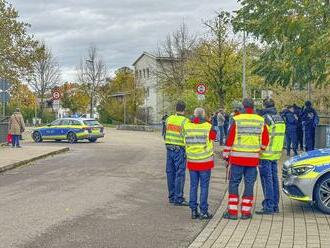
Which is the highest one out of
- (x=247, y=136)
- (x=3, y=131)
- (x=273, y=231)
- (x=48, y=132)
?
(x=247, y=136)

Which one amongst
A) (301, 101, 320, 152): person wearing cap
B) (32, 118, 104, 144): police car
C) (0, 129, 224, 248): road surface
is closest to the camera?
(0, 129, 224, 248): road surface

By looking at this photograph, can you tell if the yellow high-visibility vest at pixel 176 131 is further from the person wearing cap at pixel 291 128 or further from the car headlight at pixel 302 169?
the person wearing cap at pixel 291 128

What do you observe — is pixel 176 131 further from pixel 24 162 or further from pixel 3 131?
pixel 3 131

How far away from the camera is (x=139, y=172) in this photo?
658 inches

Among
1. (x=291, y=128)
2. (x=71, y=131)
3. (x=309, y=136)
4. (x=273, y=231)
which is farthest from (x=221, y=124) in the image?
(x=273, y=231)

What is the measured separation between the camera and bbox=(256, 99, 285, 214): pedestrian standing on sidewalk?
998cm

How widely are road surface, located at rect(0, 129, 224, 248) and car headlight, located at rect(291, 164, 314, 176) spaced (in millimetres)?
1663

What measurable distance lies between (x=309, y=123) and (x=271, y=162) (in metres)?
Result: 10.4

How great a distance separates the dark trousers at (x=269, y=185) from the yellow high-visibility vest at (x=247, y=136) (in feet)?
1.94

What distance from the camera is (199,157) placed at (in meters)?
9.80

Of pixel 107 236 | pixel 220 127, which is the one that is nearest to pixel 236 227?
pixel 107 236

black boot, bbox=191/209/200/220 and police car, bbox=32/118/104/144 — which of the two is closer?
black boot, bbox=191/209/200/220

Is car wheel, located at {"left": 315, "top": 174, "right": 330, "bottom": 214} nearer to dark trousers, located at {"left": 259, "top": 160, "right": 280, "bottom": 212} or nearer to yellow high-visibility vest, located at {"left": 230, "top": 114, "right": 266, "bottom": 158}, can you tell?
dark trousers, located at {"left": 259, "top": 160, "right": 280, "bottom": 212}

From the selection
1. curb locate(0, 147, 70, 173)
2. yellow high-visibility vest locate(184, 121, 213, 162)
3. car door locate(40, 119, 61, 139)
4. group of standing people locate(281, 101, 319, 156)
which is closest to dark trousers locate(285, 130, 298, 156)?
group of standing people locate(281, 101, 319, 156)
